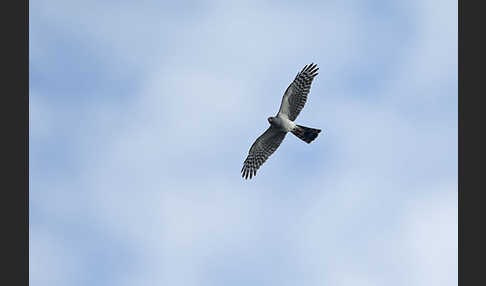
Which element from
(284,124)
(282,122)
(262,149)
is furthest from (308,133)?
(262,149)

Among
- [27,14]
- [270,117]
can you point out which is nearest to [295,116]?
[270,117]

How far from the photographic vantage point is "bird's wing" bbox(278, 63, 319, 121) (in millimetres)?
47875

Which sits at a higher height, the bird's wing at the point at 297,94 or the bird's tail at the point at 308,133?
the bird's wing at the point at 297,94

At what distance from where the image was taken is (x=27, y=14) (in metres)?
42.3

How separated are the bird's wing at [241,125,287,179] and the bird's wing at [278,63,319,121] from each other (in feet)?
3.48

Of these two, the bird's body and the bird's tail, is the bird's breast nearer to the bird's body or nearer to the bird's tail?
the bird's body

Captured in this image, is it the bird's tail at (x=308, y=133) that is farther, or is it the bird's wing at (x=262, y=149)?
the bird's wing at (x=262, y=149)

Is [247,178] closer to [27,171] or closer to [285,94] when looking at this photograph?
[285,94]

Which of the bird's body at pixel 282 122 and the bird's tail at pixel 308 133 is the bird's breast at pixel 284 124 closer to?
the bird's body at pixel 282 122

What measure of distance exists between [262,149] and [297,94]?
323cm

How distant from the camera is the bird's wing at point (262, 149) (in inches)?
1933

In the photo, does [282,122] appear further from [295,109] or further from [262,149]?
[262,149]

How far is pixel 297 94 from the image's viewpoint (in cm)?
4794

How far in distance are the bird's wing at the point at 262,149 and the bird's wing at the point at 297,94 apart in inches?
41.8
